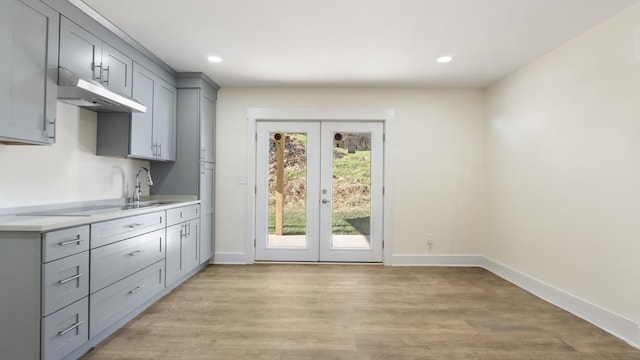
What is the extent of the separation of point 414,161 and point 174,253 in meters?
3.22

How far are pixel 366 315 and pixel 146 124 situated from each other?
287cm

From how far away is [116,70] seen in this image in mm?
2783

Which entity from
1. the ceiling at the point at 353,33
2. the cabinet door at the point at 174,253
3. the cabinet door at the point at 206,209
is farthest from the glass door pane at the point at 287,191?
the cabinet door at the point at 174,253

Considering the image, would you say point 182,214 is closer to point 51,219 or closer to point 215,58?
point 51,219

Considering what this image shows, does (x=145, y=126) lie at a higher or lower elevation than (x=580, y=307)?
higher

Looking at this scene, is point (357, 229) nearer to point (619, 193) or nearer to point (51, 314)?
point (619, 193)

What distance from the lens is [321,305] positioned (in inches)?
113

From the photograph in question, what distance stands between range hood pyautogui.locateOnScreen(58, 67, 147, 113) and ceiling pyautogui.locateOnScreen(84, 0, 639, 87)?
2.13 ft

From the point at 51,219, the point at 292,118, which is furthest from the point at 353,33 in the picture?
the point at 51,219

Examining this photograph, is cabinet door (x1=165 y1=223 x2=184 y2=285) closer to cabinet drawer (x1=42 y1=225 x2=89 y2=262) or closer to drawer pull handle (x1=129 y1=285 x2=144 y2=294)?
drawer pull handle (x1=129 y1=285 x2=144 y2=294)

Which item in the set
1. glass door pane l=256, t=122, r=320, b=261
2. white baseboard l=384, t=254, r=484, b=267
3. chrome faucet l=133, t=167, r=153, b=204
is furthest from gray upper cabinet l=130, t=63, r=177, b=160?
white baseboard l=384, t=254, r=484, b=267

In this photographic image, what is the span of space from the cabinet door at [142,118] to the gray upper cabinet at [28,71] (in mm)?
850

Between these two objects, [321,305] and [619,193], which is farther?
[321,305]

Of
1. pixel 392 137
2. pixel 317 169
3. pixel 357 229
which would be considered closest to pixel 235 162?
pixel 317 169
